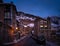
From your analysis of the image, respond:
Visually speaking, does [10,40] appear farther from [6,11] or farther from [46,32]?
[46,32]

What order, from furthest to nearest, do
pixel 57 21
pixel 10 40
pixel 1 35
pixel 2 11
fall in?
1. pixel 57 21
2. pixel 2 11
3. pixel 10 40
4. pixel 1 35

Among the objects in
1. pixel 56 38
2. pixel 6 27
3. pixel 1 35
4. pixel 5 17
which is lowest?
pixel 56 38

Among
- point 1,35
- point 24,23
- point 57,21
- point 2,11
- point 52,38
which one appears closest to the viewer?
point 1,35

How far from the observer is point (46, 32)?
2839 cm

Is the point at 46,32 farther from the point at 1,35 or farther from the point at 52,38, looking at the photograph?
the point at 1,35

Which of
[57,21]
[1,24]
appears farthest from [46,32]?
[57,21]

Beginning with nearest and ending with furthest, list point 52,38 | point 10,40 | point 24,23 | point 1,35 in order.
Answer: point 1,35, point 10,40, point 52,38, point 24,23

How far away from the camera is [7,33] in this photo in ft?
65.3

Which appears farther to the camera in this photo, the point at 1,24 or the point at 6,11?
the point at 6,11

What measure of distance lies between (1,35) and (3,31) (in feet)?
2.88

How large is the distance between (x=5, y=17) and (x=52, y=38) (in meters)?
14.0

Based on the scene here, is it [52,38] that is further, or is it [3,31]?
[52,38]

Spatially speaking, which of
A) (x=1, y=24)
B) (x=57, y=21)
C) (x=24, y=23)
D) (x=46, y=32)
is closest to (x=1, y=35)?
(x=1, y=24)

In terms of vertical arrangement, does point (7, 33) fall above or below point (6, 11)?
below
